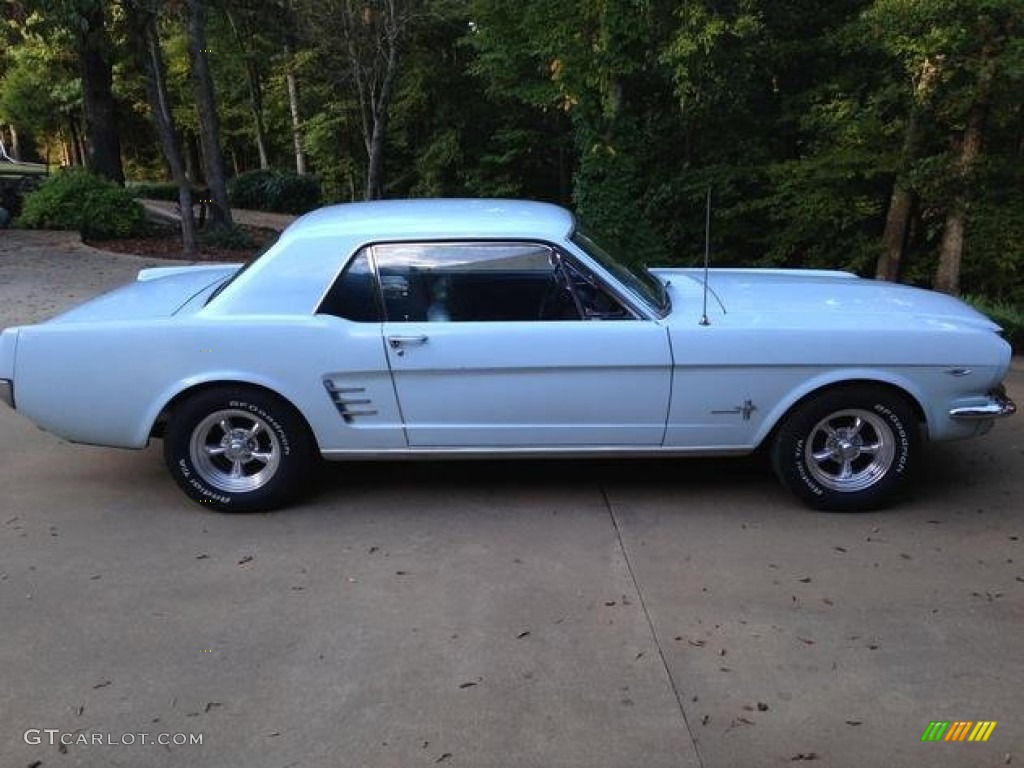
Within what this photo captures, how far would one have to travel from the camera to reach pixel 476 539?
14.0 feet

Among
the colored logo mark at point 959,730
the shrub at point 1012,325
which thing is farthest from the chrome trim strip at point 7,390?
the shrub at point 1012,325

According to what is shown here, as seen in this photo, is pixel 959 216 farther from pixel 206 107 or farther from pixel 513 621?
pixel 206 107

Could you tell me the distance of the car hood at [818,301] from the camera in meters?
4.48

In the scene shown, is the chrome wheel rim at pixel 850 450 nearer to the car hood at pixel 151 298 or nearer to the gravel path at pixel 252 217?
the car hood at pixel 151 298

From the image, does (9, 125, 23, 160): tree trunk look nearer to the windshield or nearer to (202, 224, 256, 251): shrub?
(202, 224, 256, 251): shrub

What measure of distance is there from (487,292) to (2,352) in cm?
241

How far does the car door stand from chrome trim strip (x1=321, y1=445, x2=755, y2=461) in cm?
3

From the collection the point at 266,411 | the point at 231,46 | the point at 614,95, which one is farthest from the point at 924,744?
the point at 231,46

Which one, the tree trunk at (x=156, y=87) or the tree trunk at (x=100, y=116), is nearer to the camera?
the tree trunk at (x=156, y=87)

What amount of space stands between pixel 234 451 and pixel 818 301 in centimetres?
305

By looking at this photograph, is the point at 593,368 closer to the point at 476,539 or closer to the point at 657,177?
the point at 476,539

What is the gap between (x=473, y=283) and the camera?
4465 mm

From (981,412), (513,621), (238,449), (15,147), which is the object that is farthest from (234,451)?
(15,147)

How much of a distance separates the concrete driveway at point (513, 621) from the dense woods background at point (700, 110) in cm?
708
